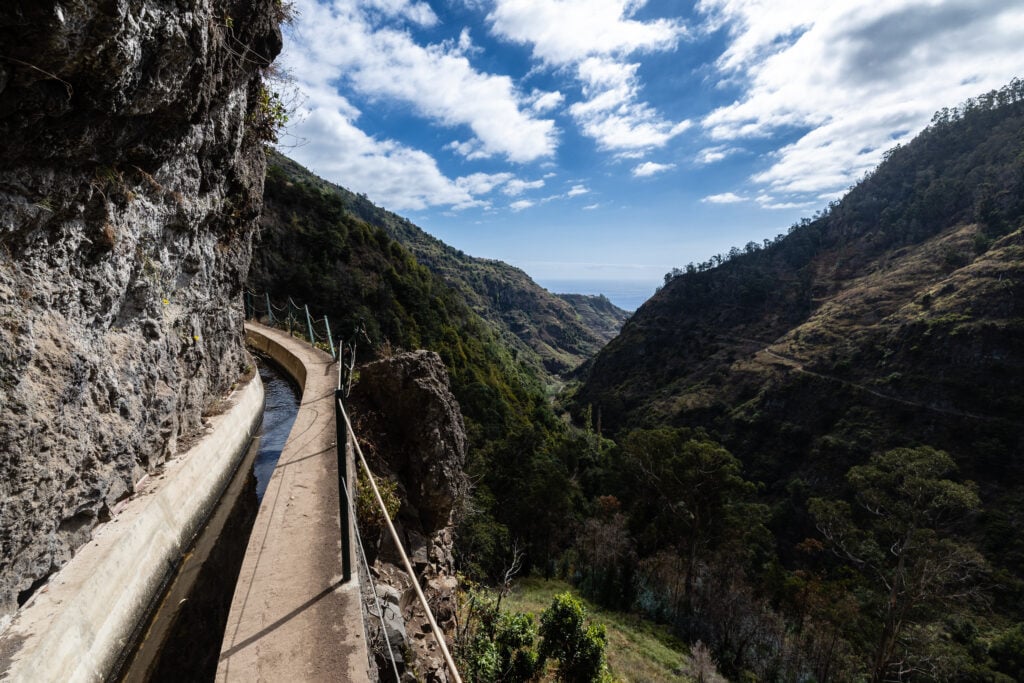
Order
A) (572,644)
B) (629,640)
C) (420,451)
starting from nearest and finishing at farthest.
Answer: (420,451), (572,644), (629,640)

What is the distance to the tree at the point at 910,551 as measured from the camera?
20.9 m

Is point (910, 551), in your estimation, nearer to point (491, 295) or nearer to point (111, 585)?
point (111, 585)

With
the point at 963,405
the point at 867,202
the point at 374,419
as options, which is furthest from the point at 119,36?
the point at 867,202

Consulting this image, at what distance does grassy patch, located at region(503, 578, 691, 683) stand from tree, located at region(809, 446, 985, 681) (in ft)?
30.5

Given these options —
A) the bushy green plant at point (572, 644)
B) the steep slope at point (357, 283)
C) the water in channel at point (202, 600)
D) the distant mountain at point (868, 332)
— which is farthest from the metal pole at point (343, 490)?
the distant mountain at point (868, 332)

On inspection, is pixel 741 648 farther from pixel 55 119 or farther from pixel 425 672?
pixel 55 119

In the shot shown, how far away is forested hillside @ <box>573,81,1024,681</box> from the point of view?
2342cm

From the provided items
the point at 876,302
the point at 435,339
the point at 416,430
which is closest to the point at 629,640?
the point at 416,430

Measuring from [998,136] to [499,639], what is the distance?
137 m

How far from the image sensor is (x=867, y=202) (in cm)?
10775

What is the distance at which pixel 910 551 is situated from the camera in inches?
904

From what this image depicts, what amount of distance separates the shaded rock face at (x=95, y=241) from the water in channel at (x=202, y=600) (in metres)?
1.04

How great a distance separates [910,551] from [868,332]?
156 ft

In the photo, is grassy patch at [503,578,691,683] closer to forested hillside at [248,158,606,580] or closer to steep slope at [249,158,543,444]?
forested hillside at [248,158,606,580]
